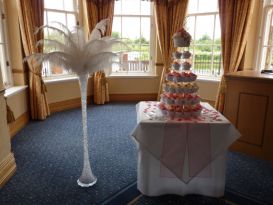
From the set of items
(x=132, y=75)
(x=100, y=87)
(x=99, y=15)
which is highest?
(x=99, y=15)

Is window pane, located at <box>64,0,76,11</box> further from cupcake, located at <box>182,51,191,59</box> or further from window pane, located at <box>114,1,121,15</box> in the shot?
cupcake, located at <box>182,51,191,59</box>

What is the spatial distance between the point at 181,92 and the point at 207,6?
3.83 m

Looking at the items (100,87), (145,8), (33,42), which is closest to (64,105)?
(100,87)

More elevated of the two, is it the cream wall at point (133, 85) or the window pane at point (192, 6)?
the window pane at point (192, 6)

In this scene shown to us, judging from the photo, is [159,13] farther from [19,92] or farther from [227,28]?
[19,92]

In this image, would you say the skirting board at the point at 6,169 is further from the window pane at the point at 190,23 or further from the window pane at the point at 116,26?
the window pane at the point at 190,23

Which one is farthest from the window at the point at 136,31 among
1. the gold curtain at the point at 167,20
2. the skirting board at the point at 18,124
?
the skirting board at the point at 18,124

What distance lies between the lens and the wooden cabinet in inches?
120

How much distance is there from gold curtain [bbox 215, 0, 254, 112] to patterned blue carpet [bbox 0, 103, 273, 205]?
2093 mm

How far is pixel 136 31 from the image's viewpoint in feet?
19.9

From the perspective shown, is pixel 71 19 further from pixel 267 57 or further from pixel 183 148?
pixel 183 148

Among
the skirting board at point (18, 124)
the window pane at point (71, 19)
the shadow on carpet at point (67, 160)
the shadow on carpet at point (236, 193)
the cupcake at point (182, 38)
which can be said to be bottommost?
the shadow on carpet at point (236, 193)

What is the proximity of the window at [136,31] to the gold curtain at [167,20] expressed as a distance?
1.17 ft

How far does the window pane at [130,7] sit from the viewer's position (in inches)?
233
